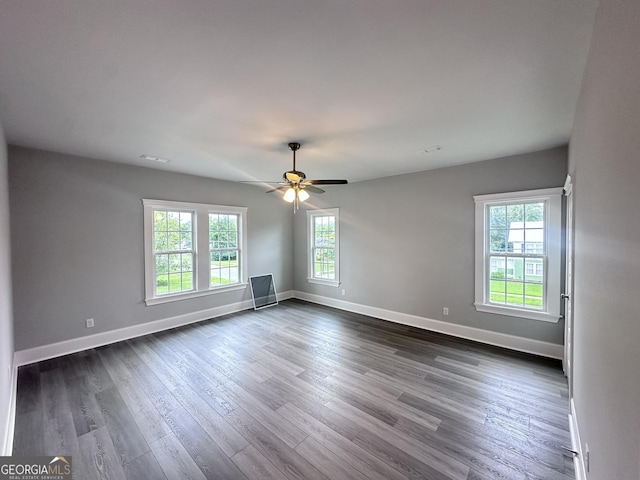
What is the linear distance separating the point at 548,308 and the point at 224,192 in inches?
218

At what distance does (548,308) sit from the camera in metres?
3.43

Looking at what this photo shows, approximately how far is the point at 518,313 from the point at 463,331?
80 centimetres

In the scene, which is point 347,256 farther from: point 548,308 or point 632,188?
point 632,188

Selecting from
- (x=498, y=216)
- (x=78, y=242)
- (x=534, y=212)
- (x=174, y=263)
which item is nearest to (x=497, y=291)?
(x=498, y=216)

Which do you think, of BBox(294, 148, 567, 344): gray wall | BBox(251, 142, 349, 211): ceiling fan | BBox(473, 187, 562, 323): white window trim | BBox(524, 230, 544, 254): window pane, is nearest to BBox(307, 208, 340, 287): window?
BBox(294, 148, 567, 344): gray wall

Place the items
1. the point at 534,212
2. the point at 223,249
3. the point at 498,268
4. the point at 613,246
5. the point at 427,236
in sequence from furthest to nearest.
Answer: the point at 223,249, the point at 427,236, the point at 498,268, the point at 534,212, the point at 613,246

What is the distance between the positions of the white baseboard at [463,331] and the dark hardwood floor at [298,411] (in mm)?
183

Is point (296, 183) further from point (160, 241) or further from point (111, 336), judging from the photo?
point (111, 336)

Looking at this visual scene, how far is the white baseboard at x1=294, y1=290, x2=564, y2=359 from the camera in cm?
345

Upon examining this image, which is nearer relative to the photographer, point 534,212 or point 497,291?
point 534,212

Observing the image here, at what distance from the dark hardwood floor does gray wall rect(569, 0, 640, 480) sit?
800mm

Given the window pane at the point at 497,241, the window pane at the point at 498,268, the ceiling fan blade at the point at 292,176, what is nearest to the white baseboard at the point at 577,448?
the window pane at the point at 498,268

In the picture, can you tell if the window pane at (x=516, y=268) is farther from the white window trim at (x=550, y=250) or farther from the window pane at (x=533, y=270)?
the white window trim at (x=550, y=250)

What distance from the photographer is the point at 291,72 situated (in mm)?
1811
